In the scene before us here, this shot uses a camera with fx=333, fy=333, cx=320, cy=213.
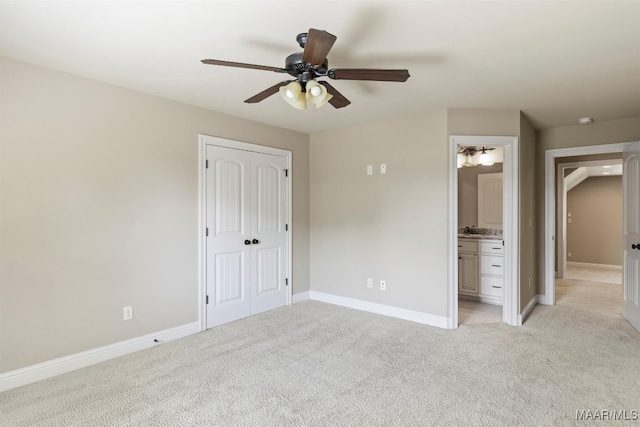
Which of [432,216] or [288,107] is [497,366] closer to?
[432,216]

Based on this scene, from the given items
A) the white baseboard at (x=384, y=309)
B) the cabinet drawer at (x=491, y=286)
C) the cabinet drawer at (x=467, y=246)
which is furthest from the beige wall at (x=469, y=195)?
the white baseboard at (x=384, y=309)

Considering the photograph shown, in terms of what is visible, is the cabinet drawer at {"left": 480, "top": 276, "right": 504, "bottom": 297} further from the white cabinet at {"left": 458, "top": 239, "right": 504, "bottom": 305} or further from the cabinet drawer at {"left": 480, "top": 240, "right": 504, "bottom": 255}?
the cabinet drawer at {"left": 480, "top": 240, "right": 504, "bottom": 255}

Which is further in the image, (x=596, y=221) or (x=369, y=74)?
(x=596, y=221)

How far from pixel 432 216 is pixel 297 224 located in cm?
186

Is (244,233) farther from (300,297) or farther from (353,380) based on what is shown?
(353,380)

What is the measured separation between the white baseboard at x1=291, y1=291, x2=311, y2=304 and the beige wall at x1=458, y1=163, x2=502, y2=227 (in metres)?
2.78

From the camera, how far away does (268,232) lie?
4.30m

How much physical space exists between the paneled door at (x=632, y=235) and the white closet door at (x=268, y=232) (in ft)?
13.0

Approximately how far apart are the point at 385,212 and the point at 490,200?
7.10ft

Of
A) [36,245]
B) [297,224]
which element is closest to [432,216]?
[297,224]

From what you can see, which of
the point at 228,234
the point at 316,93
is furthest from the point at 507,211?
the point at 228,234

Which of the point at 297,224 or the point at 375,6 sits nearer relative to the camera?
the point at 375,6

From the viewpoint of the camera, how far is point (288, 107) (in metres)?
3.54

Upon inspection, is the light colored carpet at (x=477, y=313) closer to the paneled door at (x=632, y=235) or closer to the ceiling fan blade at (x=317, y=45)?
the paneled door at (x=632, y=235)
